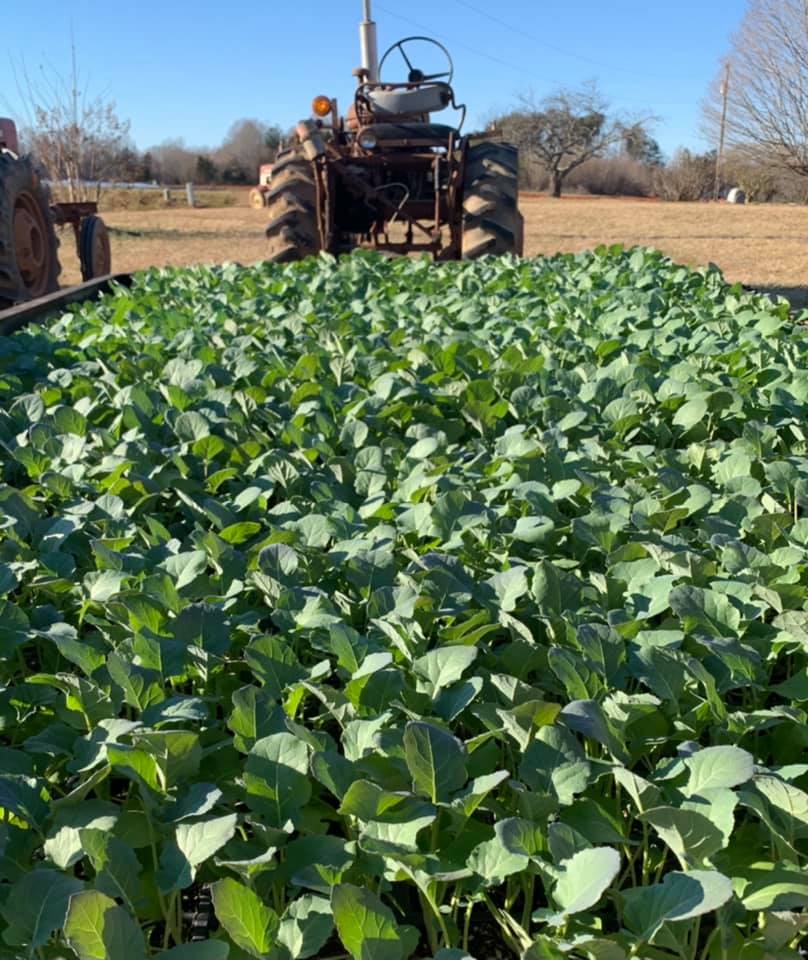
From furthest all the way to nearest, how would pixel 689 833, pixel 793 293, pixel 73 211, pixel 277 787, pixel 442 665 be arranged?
pixel 793 293
pixel 73 211
pixel 442 665
pixel 277 787
pixel 689 833

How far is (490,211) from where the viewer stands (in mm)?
7645

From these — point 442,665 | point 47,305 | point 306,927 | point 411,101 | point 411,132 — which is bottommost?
point 306,927

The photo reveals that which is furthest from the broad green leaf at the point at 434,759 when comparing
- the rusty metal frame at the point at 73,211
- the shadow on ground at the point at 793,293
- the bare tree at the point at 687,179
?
the bare tree at the point at 687,179

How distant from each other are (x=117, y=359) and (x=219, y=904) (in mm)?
2958

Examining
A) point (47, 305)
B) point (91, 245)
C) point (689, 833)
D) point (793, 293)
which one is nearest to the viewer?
point (689, 833)

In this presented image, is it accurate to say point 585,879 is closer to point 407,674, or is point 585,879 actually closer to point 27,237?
point 407,674

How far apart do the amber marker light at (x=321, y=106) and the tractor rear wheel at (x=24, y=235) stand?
7.78ft

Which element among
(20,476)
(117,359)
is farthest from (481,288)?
(20,476)

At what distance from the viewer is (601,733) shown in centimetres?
121

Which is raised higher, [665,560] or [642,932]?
[665,560]

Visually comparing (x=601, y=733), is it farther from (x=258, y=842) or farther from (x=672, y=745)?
(x=258, y=842)

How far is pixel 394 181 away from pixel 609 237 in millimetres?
12544

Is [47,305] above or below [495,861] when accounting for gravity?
above

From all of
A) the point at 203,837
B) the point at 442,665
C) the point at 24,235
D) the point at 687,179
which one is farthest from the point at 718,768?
the point at 687,179
